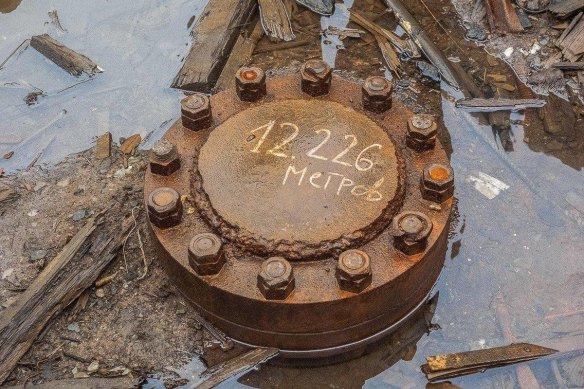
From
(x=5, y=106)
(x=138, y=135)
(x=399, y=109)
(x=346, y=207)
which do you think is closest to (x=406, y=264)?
(x=346, y=207)

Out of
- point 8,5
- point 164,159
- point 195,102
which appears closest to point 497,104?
point 195,102

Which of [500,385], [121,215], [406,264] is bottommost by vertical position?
[500,385]

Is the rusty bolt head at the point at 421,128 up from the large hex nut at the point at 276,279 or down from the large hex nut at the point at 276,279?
up

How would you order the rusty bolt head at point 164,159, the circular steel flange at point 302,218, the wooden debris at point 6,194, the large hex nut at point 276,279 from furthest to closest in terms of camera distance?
the wooden debris at point 6,194, the rusty bolt head at point 164,159, the circular steel flange at point 302,218, the large hex nut at point 276,279

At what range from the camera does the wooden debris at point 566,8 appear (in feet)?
16.4

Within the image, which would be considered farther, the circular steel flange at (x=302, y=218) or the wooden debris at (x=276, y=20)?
the wooden debris at (x=276, y=20)

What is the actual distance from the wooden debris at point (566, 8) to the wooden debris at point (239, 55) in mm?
2004

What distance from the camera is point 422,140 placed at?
3.67 m

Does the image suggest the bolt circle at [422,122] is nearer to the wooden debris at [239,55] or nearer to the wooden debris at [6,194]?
the wooden debris at [239,55]

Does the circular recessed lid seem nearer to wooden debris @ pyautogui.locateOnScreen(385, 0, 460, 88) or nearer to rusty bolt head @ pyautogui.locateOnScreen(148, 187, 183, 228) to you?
rusty bolt head @ pyautogui.locateOnScreen(148, 187, 183, 228)

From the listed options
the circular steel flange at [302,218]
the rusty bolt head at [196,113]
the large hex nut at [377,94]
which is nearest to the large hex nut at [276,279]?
the circular steel flange at [302,218]

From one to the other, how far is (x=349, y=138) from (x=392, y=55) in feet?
4.65

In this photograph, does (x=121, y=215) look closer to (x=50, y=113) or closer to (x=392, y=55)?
(x=50, y=113)

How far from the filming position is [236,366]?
135 inches
